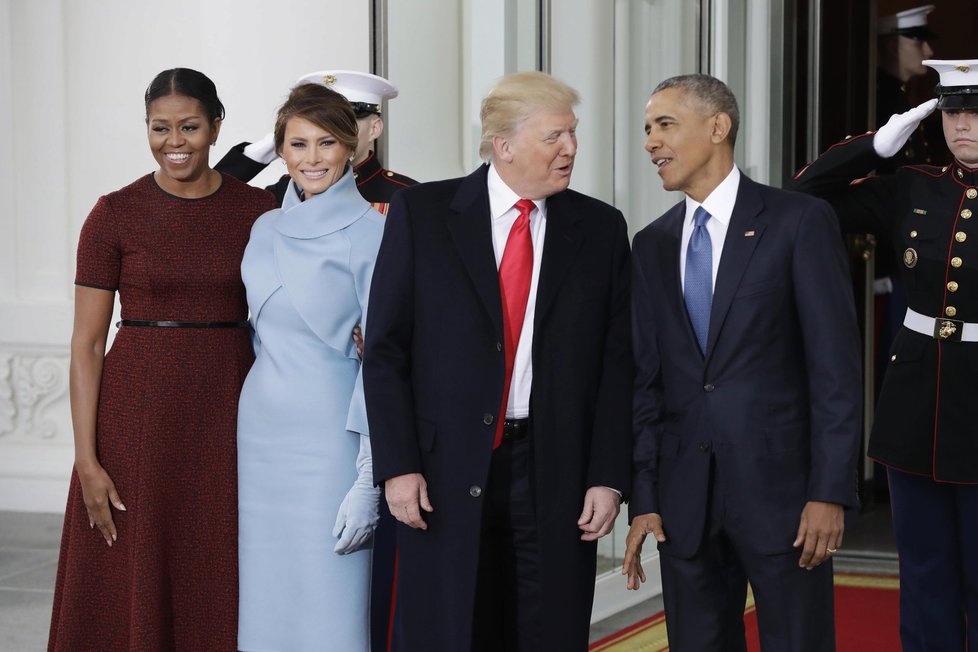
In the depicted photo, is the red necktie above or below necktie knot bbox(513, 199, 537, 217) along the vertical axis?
below

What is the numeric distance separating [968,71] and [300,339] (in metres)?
1.44

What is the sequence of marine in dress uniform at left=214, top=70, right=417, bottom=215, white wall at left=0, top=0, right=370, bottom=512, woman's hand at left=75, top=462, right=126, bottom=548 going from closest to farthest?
woman's hand at left=75, top=462, right=126, bottom=548 < marine in dress uniform at left=214, top=70, right=417, bottom=215 < white wall at left=0, top=0, right=370, bottom=512

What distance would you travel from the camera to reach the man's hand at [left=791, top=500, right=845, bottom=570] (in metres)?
2.06

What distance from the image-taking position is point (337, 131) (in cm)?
234

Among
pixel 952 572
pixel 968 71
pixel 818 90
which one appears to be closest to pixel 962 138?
pixel 968 71

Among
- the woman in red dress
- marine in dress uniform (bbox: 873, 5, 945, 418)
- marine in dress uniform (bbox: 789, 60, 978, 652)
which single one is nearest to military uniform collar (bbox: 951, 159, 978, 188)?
marine in dress uniform (bbox: 789, 60, 978, 652)

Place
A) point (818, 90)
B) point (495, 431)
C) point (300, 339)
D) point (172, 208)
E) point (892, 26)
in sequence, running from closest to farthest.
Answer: point (495, 431) < point (300, 339) < point (172, 208) < point (818, 90) < point (892, 26)

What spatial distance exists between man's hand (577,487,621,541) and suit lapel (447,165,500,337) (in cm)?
30

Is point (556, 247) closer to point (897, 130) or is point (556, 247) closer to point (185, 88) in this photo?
point (185, 88)

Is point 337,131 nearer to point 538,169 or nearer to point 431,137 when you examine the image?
point 538,169

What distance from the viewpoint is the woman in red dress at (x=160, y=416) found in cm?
243

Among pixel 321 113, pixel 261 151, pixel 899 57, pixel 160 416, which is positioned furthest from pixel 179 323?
pixel 899 57

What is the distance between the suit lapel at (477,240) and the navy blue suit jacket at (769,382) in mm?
293

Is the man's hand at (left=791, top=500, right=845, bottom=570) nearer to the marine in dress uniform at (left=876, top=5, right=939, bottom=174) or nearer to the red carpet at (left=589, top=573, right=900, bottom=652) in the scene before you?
the red carpet at (left=589, top=573, right=900, bottom=652)
